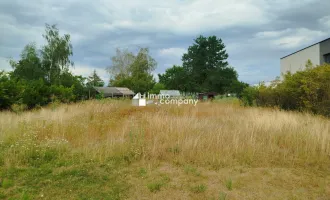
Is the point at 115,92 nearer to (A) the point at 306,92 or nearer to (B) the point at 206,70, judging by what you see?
(B) the point at 206,70

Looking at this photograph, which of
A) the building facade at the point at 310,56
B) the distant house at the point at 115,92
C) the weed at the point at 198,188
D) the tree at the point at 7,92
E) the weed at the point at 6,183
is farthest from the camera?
the distant house at the point at 115,92

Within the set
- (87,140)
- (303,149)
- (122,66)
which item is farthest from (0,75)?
(122,66)

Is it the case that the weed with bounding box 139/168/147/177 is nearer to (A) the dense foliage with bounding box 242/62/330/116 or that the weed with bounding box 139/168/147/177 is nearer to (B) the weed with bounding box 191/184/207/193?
(B) the weed with bounding box 191/184/207/193

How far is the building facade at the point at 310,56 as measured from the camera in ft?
45.4

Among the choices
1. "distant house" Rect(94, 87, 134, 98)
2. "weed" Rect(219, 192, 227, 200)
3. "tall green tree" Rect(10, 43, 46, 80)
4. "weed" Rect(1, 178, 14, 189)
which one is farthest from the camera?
"distant house" Rect(94, 87, 134, 98)

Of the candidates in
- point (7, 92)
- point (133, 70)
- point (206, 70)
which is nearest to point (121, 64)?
point (133, 70)

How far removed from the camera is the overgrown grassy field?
8.75ft

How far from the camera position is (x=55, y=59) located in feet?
77.0

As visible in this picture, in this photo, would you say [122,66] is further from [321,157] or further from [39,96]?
[321,157]

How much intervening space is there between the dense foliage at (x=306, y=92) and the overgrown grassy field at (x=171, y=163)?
2.40 meters

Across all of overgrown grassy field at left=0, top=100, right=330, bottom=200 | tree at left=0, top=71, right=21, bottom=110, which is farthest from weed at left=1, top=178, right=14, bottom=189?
tree at left=0, top=71, right=21, bottom=110

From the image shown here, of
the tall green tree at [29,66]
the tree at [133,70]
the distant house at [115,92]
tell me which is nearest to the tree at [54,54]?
the tall green tree at [29,66]

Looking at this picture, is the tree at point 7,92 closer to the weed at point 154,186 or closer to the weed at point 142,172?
the weed at point 142,172

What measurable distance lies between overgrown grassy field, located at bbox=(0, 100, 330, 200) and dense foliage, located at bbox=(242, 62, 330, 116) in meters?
2.40
